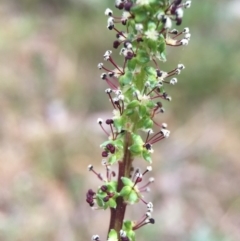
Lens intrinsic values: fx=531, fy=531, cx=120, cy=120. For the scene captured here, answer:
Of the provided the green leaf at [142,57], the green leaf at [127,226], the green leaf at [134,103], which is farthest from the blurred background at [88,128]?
the green leaf at [142,57]

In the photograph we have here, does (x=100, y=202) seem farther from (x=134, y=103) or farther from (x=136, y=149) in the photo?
(x=134, y=103)

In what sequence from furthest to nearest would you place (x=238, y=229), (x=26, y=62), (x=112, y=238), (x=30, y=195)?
(x=26, y=62), (x=238, y=229), (x=30, y=195), (x=112, y=238)

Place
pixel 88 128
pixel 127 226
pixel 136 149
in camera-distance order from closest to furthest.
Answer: pixel 136 149 → pixel 127 226 → pixel 88 128

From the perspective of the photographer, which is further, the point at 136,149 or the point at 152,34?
the point at 136,149

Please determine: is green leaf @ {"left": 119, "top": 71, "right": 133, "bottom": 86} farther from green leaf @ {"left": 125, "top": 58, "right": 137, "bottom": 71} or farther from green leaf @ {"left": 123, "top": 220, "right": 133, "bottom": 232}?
green leaf @ {"left": 123, "top": 220, "right": 133, "bottom": 232}

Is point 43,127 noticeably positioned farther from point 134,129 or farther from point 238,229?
point 134,129

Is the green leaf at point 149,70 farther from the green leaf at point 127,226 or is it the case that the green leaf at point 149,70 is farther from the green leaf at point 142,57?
the green leaf at point 127,226

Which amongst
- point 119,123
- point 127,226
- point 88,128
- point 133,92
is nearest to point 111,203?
point 127,226

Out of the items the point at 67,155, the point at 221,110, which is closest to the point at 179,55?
the point at 221,110

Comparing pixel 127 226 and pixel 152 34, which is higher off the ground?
pixel 152 34
